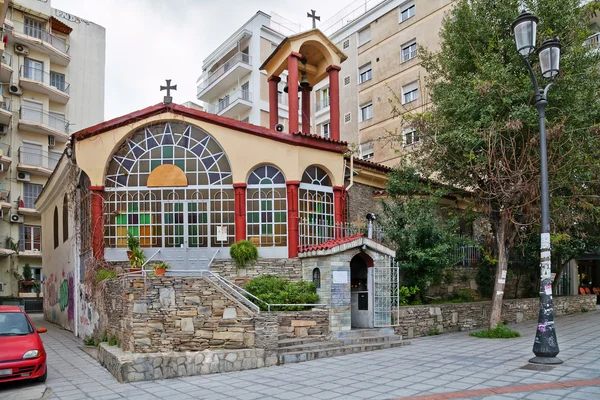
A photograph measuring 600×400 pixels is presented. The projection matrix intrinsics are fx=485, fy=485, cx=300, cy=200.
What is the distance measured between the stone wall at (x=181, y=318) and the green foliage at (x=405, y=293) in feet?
20.1

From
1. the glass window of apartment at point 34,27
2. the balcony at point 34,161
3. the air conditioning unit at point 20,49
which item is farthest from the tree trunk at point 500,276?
the glass window of apartment at point 34,27

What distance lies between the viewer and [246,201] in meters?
15.6

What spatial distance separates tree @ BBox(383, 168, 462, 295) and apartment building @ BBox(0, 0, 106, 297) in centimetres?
2728

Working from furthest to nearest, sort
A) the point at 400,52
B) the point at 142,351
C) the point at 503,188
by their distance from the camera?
the point at 400,52 < the point at 503,188 < the point at 142,351

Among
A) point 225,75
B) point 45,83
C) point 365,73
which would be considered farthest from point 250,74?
point 45,83

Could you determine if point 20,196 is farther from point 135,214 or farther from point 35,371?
point 35,371

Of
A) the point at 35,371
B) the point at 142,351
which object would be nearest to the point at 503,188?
the point at 142,351

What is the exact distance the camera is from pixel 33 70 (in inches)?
1361

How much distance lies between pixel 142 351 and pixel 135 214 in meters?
5.63

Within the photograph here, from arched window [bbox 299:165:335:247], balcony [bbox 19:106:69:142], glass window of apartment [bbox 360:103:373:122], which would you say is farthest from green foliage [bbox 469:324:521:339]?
balcony [bbox 19:106:69:142]

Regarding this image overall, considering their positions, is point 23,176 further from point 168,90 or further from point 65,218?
point 168,90

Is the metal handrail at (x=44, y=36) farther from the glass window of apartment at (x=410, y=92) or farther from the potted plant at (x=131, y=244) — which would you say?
the potted plant at (x=131, y=244)

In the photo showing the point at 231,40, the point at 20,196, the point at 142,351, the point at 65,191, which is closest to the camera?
the point at 142,351

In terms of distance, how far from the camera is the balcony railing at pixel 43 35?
33969mm
